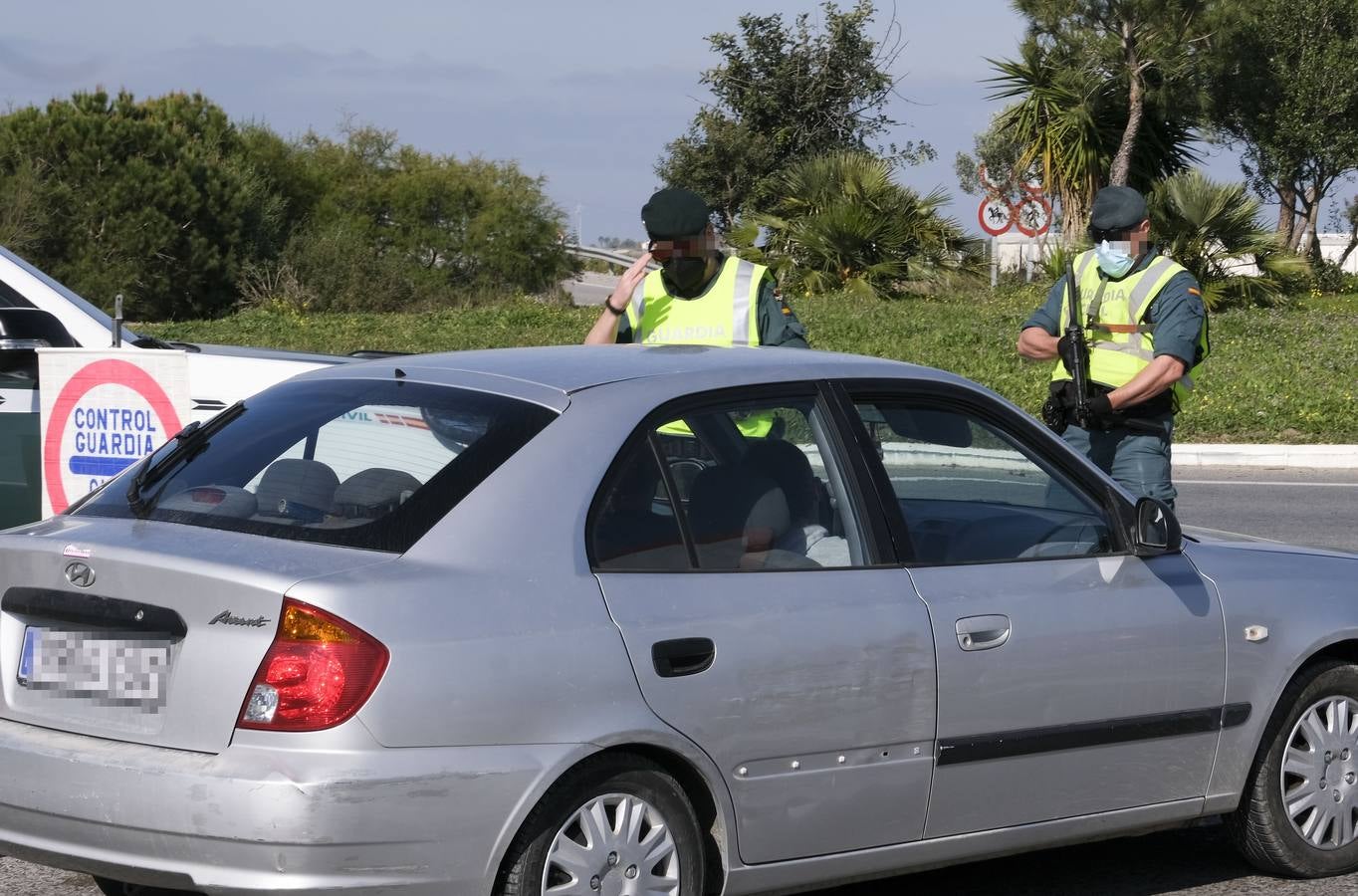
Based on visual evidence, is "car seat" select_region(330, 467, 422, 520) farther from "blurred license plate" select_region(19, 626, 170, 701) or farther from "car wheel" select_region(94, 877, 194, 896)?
"car wheel" select_region(94, 877, 194, 896)

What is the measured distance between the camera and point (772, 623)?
377cm

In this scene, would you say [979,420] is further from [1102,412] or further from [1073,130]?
[1073,130]

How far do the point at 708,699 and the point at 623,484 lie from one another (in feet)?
1.62

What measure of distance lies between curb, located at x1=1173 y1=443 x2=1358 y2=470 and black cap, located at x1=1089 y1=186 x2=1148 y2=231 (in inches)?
373

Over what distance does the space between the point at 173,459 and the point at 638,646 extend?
1.36 meters

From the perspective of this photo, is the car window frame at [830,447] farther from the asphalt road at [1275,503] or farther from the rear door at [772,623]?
the asphalt road at [1275,503]

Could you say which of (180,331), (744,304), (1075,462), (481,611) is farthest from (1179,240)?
(481,611)

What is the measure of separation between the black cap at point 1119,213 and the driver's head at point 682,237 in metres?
1.38

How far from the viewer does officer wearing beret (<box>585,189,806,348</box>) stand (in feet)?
20.3

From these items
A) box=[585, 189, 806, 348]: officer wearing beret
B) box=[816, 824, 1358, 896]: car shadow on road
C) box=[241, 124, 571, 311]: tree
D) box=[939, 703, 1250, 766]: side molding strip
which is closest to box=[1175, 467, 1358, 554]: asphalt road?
box=[585, 189, 806, 348]: officer wearing beret

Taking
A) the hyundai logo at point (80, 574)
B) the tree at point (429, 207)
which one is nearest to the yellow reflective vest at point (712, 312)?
the hyundai logo at point (80, 574)

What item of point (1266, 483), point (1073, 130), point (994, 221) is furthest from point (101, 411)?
point (1073, 130)

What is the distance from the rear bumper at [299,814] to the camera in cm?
323

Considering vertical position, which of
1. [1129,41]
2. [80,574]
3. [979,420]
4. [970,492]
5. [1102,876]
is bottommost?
[1102,876]
